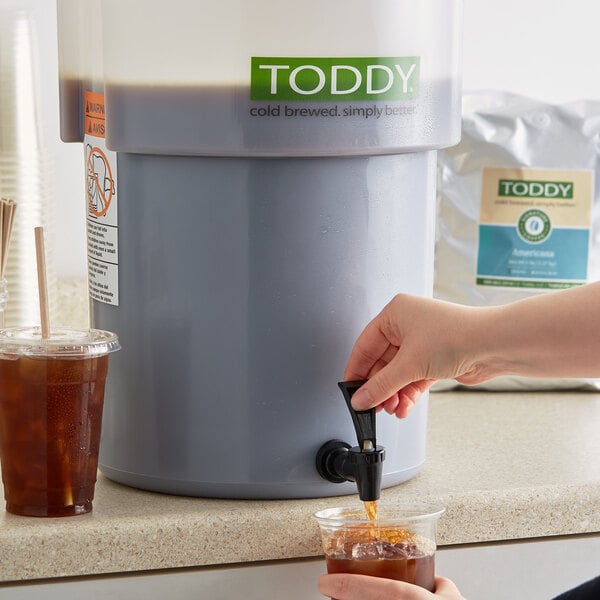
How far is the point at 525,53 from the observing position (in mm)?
1589

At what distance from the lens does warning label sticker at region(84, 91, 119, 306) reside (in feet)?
3.30

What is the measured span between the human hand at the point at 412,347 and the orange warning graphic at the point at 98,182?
9.4 inches

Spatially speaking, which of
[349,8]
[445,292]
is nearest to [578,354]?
[349,8]

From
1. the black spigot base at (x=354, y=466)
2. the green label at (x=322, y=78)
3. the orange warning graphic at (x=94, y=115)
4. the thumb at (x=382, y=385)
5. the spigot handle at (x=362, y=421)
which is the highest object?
the green label at (x=322, y=78)

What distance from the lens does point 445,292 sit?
1411mm

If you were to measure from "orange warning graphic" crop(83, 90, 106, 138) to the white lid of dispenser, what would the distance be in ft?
0.19

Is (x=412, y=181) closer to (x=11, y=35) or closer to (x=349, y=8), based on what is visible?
(x=349, y=8)

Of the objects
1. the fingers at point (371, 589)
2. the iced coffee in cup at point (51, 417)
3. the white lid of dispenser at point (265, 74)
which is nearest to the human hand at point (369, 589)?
the fingers at point (371, 589)

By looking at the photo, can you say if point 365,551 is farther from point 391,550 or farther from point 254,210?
point 254,210

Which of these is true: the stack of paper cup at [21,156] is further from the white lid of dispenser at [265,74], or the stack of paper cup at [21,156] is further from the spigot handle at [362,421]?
the spigot handle at [362,421]

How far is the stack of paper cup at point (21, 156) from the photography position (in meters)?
1.27

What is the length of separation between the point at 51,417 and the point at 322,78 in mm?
321

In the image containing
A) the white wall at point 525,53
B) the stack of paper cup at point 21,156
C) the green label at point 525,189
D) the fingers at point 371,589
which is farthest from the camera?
the white wall at point 525,53

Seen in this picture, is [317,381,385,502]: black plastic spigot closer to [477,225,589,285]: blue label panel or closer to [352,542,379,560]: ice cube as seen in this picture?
[352,542,379,560]: ice cube
